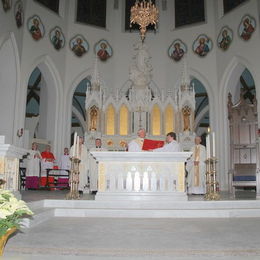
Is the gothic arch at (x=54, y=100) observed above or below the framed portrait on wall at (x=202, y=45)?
below

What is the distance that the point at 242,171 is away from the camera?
10.5 meters

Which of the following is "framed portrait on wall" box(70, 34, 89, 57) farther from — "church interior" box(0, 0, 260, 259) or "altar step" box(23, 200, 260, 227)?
"altar step" box(23, 200, 260, 227)

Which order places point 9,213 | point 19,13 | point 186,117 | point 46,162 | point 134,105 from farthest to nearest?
point 134,105 < point 186,117 < point 19,13 < point 46,162 < point 9,213

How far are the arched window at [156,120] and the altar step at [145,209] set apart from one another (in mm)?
8032

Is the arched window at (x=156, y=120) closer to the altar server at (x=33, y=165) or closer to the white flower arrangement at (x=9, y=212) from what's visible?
the altar server at (x=33, y=165)

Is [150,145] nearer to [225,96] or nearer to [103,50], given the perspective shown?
[225,96]

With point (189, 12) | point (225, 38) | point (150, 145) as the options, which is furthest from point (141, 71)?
point (150, 145)

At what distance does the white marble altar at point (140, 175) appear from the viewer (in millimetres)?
7387

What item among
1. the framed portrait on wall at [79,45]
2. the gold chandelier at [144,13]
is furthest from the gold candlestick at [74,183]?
the framed portrait on wall at [79,45]

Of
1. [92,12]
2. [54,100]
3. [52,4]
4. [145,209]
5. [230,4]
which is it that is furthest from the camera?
[92,12]

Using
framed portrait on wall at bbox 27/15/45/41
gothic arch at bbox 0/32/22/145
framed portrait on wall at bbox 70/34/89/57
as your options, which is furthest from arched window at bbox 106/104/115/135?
framed portrait on wall at bbox 27/15/45/41

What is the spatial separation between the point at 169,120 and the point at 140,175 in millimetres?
7742

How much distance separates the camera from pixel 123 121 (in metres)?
15.1

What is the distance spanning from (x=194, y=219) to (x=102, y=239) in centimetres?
256
